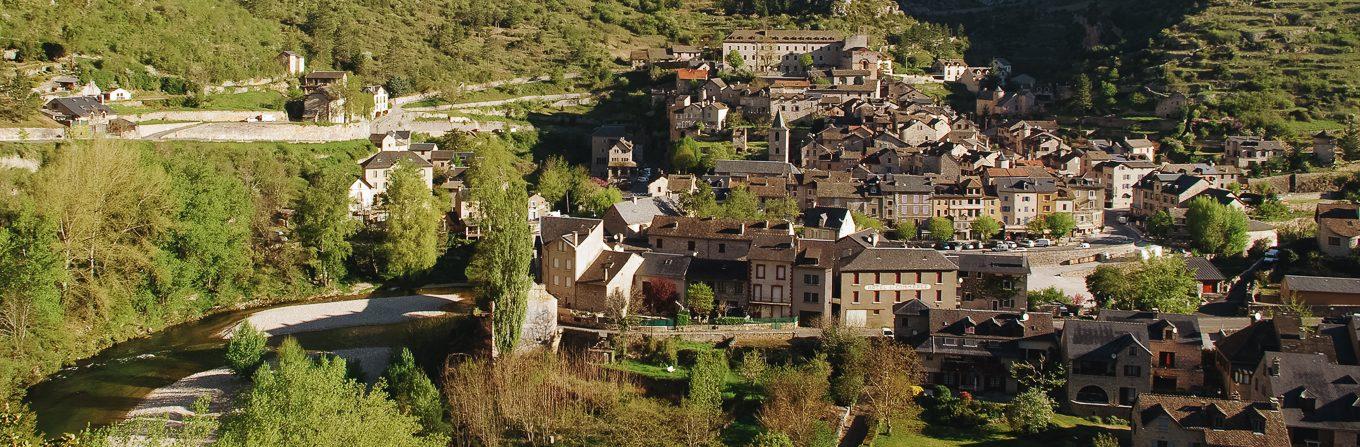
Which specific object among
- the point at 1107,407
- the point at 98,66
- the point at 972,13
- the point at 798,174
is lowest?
the point at 1107,407

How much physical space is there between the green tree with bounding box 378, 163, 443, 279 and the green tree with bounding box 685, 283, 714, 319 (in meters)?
13.5

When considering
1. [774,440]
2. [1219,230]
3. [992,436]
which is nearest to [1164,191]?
[1219,230]

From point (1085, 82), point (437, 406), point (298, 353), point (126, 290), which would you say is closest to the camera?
point (437, 406)

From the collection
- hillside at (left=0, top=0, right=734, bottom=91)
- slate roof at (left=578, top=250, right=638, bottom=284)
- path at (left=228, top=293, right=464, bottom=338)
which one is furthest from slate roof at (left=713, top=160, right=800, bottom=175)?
hillside at (left=0, top=0, right=734, bottom=91)

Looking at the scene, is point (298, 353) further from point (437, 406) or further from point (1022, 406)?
point (1022, 406)

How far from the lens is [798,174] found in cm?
5034

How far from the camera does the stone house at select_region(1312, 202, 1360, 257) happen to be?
42125mm

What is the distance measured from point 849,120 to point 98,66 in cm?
3785

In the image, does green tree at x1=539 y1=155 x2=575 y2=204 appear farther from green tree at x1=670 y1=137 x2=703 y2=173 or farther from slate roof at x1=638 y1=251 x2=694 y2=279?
slate roof at x1=638 y1=251 x2=694 y2=279

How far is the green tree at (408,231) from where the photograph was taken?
133 feet

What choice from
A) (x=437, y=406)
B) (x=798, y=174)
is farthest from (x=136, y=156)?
(x=798, y=174)

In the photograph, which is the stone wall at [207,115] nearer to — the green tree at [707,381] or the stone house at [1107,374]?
the green tree at [707,381]

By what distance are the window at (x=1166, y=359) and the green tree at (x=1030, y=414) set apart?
13.4 feet

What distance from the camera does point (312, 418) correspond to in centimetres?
1908
